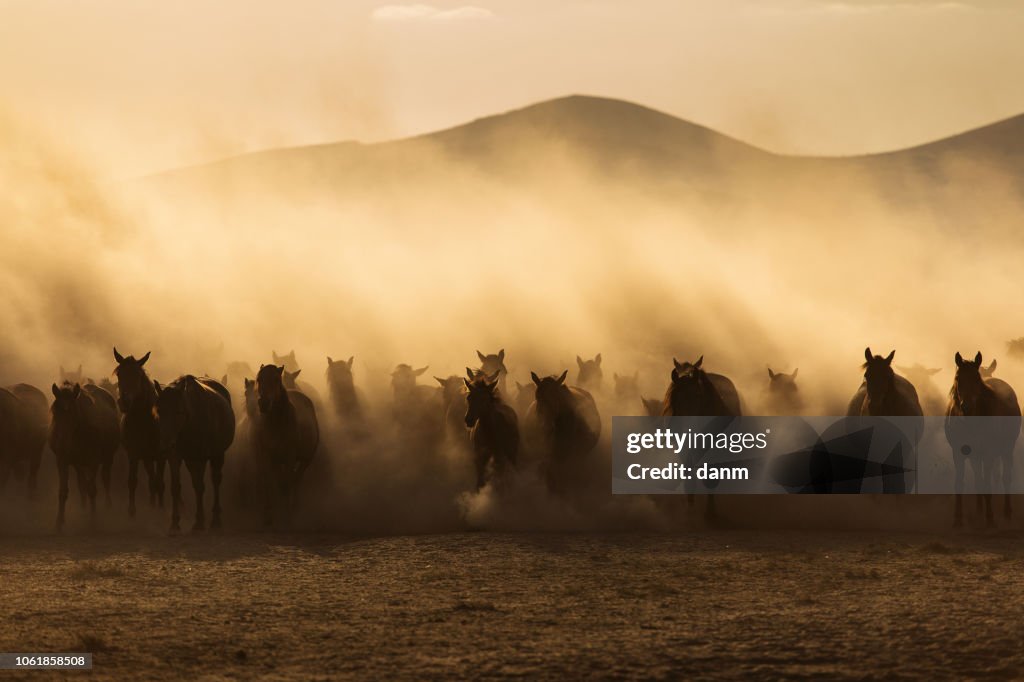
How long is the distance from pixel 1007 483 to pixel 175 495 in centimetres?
1289

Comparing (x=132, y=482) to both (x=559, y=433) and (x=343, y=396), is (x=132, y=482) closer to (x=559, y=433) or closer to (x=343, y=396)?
(x=559, y=433)

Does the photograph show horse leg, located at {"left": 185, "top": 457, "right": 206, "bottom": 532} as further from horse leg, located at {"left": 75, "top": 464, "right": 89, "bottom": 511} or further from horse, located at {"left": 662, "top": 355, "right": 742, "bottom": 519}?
horse, located at {"left": 662, "top": 355, "right": 742, "bottom": 519}

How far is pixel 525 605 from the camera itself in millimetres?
15016

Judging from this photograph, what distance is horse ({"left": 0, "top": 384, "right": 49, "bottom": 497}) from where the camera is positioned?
24562mm

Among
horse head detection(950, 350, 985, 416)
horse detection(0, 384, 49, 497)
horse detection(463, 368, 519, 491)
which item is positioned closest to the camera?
horse head detection(950, 350, 985, 416)

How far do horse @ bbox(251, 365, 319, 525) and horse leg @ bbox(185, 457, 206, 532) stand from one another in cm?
100

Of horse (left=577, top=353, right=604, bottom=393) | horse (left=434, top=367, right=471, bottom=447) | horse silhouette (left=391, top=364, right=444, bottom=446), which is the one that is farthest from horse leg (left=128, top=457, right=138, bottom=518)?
horse (left=577, top=353, right=604, bottom=393)

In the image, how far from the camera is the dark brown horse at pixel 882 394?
21.7 meters

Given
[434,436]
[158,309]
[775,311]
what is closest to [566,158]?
[775,311]

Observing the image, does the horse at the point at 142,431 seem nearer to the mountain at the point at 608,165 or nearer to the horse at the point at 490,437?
the horse at the point at 490,437

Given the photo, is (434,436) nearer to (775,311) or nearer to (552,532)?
(552,532)

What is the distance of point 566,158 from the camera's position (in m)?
157

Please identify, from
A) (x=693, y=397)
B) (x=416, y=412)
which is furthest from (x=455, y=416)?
(x=693, y=397)

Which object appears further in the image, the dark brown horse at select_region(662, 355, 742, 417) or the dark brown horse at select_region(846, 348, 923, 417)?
the dark brown horse at select_region(662, 355, 742, 417)
